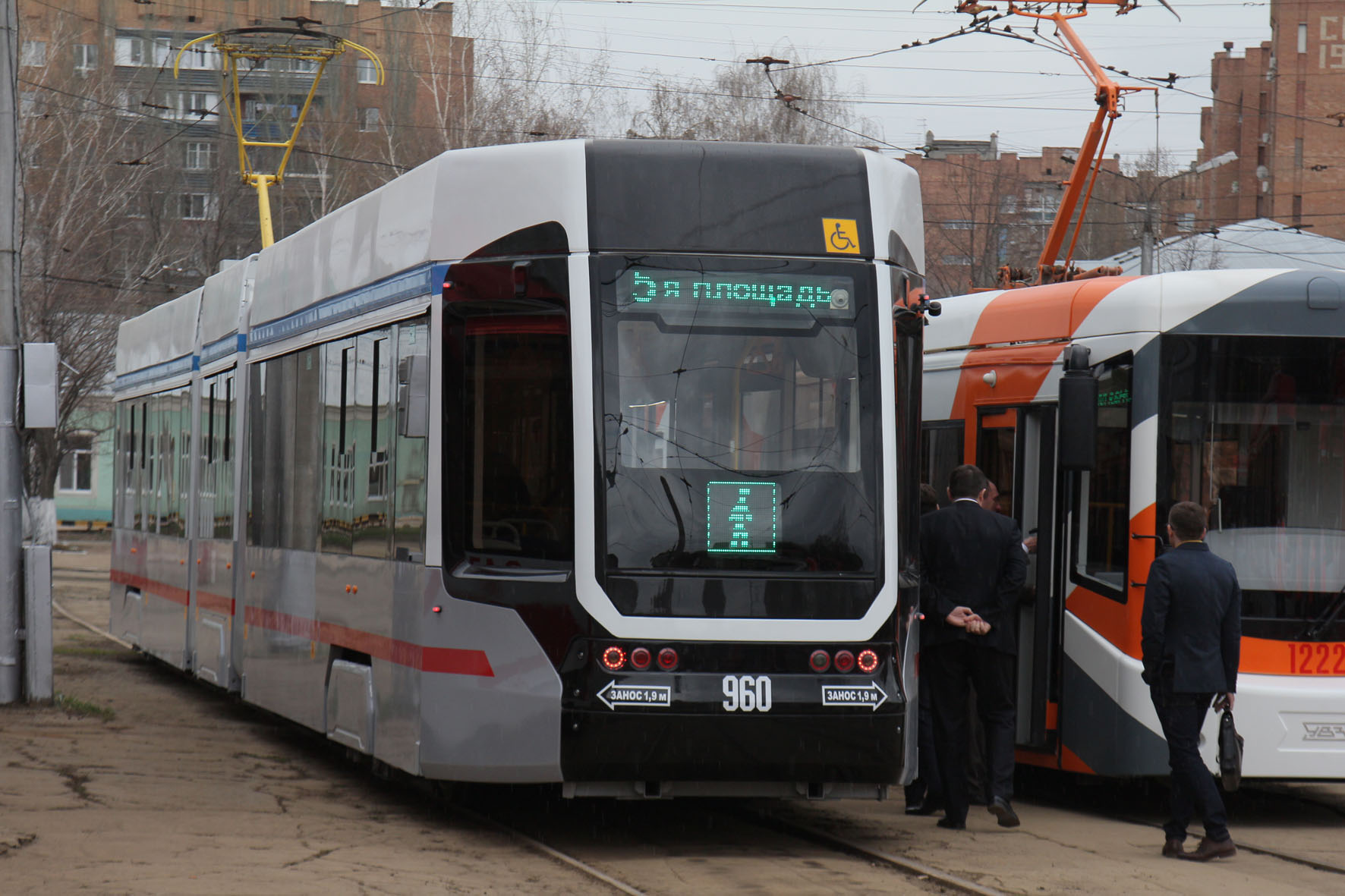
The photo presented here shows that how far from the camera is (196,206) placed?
169ft

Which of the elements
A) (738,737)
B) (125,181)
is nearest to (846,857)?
(738,737)

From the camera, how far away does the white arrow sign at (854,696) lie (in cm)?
804

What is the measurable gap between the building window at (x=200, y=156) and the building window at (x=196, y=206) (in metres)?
0.84

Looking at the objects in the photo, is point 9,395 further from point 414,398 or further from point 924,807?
point 924,807

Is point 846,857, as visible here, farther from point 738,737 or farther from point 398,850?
point 398,850

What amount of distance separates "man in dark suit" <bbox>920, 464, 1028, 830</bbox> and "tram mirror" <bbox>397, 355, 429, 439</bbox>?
8.74 feet

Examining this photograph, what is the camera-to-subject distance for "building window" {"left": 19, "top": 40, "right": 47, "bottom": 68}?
42594mm

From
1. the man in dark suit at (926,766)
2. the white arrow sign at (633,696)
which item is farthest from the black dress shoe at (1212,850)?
the white arrow sign at (633,696)

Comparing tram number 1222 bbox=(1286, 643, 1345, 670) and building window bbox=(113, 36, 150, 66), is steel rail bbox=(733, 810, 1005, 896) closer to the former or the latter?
tram number 1222 bbox=(1286, 643, 1345, 670)

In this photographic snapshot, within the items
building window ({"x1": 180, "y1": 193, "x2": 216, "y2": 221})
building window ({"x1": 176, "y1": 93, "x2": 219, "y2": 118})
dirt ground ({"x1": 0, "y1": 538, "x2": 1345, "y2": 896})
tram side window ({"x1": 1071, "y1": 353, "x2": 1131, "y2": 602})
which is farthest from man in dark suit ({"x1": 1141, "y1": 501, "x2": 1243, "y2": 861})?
building window ({"x1": 180, "y1": 193, "x2": 216, "y2": 221})

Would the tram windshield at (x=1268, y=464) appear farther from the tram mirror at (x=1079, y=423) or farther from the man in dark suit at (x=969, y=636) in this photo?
the man in dark suit at (x=969, y=636)

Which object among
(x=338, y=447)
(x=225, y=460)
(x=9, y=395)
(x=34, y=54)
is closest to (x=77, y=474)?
(x=34, y=54)

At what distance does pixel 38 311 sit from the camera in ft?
115

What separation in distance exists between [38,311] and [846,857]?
29.7 m
